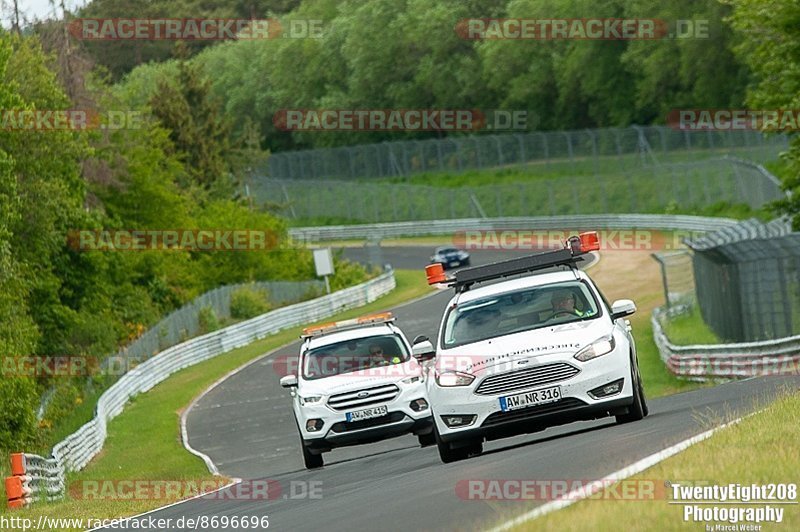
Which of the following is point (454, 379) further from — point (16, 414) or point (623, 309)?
point (16, 414)

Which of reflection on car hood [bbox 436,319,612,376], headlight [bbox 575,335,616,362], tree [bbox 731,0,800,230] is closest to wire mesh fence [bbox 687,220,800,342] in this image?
tree [bbox 731,0,800,230]

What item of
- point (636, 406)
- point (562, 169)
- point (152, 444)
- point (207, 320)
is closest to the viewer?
point (636, 406)

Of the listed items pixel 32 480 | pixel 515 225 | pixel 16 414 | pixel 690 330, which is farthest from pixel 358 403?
pixel 515 225

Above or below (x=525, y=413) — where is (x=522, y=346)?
above

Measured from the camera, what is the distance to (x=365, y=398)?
69.6 feet

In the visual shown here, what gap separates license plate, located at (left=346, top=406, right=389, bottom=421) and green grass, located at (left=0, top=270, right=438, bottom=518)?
2889mm

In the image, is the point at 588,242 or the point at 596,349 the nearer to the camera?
the point at 596,349

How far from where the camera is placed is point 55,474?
2414 cm

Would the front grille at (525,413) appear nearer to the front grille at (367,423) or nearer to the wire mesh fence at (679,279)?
the front grille at (367,423)

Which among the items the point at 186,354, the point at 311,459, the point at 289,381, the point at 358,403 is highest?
the point at 289,381

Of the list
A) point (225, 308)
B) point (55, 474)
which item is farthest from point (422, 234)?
point (55, 474)

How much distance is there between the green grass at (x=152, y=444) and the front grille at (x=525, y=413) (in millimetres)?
4524

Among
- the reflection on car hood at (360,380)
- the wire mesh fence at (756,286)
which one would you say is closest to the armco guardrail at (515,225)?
the wire mesh fence at (756,286)

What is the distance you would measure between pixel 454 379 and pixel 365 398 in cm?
573
